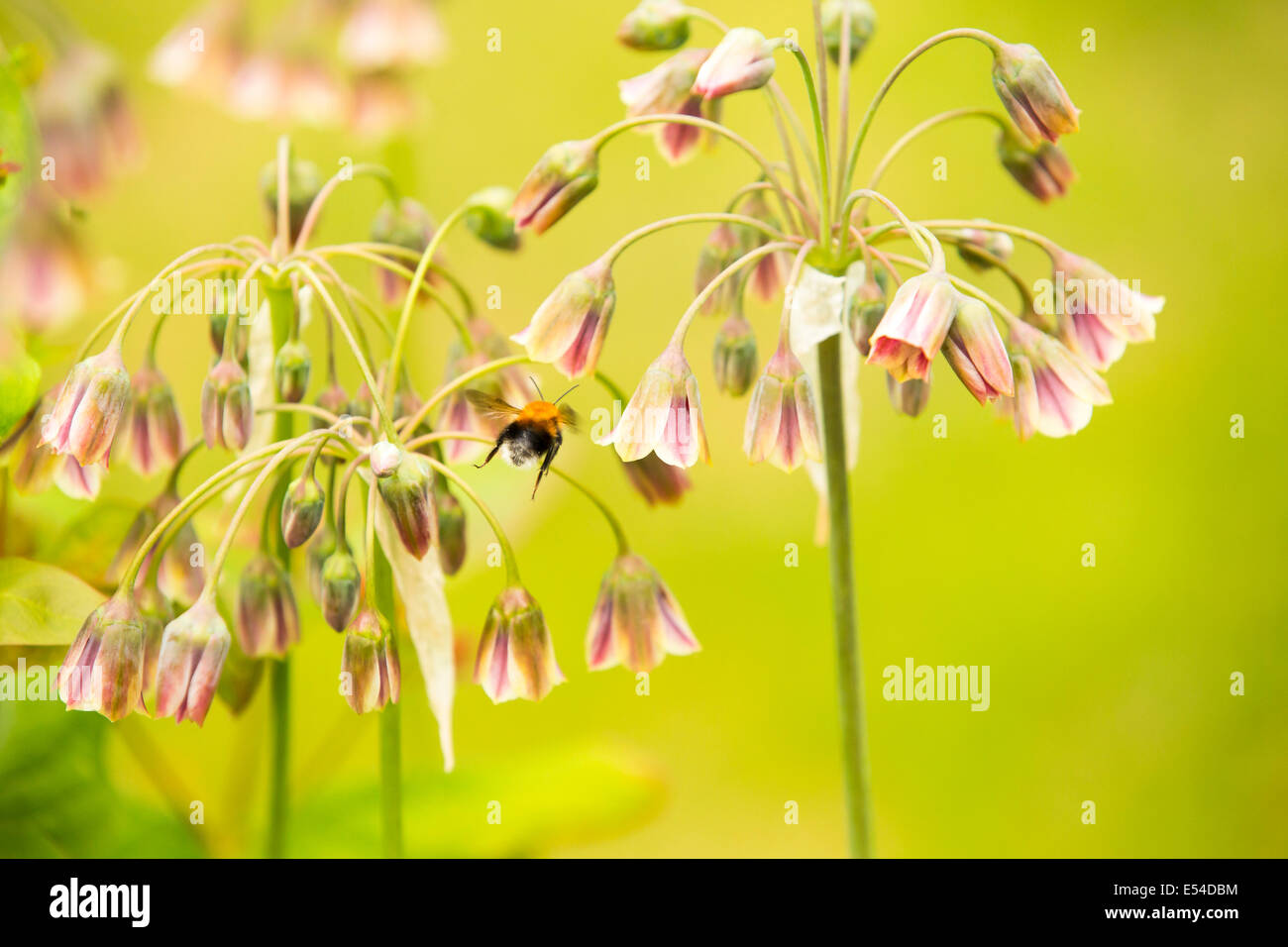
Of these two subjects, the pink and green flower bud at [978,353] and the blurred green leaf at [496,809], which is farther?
the blurred green leaf at [496,809]

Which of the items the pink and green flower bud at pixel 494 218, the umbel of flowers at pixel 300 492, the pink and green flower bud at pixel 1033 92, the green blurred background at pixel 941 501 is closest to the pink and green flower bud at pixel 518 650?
the umbel of flowers at pixel 300 492

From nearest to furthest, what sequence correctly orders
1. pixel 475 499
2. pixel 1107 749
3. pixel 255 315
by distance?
pixel 475 499 < pixel 255 315 < pixel 1107 749

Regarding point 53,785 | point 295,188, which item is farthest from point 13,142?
point 53,785

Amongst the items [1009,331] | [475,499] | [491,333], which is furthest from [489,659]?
[1009,331]

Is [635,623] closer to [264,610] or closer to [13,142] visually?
[264,610]

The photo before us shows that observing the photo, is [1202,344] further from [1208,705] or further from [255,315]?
[255,315]

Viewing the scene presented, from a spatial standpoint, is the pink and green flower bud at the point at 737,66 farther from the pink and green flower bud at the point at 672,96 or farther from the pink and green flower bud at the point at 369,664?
the pink and green flower bud at the point at 369,664

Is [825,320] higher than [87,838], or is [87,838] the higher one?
[825,320]

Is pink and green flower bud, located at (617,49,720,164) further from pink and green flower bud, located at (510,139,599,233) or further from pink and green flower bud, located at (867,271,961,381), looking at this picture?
→ pink and green flower bud, located at (867,271,961,381)
